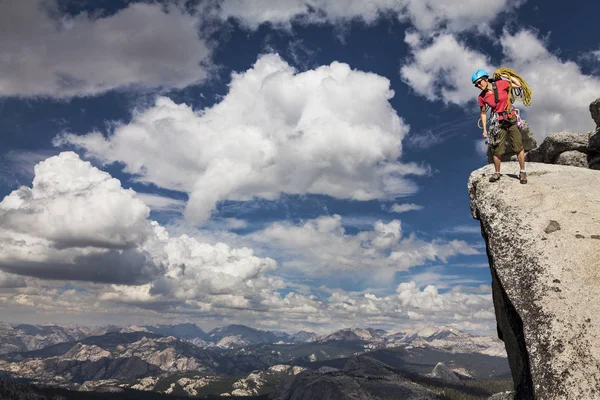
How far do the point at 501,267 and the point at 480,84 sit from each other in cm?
1153

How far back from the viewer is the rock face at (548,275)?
1222cm

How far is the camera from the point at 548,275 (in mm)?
14672

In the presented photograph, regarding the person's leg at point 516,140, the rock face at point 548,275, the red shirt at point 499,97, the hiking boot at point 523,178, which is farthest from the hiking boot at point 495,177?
the red shirt at point 499,97

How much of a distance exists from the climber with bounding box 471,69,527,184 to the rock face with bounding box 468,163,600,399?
1700 millimetres

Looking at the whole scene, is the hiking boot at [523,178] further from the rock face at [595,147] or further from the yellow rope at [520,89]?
the rock face at [595,147]

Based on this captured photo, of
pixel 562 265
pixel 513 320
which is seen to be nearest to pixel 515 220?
pixel 562 265

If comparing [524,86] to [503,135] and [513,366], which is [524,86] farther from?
[513,366]

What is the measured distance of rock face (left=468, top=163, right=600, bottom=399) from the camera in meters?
12.2

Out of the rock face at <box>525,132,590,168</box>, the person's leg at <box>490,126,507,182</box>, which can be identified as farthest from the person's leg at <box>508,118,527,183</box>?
the rock face at <box>525,132,590,168</box>

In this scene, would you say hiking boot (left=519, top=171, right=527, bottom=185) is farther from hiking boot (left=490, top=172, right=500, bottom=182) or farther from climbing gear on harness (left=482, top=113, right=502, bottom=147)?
climbing gear on harness (left=482, top=113, right=502, bottom=147)

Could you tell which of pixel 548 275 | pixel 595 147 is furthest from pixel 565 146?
pixel 548 275

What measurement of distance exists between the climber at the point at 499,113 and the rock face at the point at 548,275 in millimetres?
1700

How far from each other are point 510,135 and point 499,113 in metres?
1.42

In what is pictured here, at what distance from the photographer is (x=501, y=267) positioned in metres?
16.7
